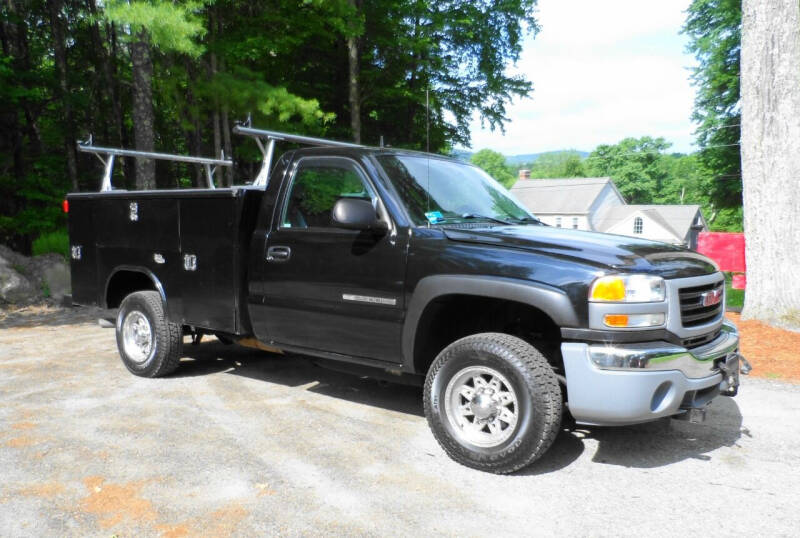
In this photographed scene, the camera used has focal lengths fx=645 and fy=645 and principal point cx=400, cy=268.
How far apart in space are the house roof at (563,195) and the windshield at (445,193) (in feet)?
222

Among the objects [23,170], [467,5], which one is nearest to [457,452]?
[23,170]

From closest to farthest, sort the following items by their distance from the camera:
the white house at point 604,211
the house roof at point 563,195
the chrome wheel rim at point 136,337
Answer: the chrome wheel rim at point 136,337 → the white house at point 604,211 → the house roof at point 563,195

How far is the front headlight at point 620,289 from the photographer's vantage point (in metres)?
3.56

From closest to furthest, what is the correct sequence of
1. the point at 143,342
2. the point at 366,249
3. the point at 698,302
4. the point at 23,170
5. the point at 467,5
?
1. the point at 698,302
2. the point at 366,249
3. the point at 143,342
4. the point at 23,170
5. the point at 467,5

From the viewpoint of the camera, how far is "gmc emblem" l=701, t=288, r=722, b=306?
13.2 ft

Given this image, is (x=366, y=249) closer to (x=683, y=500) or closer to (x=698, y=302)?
(x=698, y=302)

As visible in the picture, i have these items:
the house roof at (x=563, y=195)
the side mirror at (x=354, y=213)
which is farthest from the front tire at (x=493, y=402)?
the house roof at (x=563, y=195)

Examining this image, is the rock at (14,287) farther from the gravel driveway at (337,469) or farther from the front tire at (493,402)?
the front tire at (493,402)

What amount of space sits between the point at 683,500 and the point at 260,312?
3237mm

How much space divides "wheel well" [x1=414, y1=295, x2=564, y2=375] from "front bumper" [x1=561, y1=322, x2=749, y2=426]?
0.57m

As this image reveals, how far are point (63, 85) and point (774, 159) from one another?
17.2 m

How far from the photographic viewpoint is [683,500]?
11.6ft

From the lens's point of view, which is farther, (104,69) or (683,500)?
(104,69)

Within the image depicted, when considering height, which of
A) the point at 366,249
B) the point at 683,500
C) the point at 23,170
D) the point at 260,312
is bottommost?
the point at 683,500
